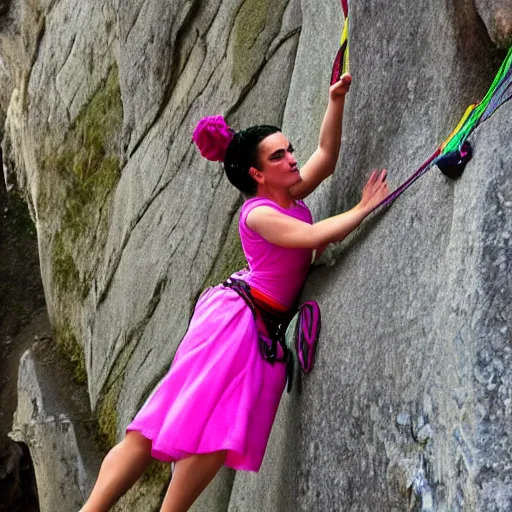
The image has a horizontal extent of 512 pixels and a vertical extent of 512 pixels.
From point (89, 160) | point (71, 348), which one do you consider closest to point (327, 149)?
point (89, 160)

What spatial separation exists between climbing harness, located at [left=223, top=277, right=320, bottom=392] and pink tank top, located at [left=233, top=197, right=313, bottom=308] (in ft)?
0.11

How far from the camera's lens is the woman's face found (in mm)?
2658

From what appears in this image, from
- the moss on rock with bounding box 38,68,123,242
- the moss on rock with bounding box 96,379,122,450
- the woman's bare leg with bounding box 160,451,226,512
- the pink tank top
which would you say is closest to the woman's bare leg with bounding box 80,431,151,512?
the woman's bare leg with bounding box 160,451,226,512

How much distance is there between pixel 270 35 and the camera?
13.0ft

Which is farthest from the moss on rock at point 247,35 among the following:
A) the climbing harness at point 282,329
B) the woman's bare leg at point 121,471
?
the woman's bare leg at point 121,471

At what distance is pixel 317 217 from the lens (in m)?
2.97

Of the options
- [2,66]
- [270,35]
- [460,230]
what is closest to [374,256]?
[460,230]

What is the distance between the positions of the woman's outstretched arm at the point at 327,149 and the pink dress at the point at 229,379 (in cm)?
8

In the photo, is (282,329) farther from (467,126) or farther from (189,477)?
(467,126)

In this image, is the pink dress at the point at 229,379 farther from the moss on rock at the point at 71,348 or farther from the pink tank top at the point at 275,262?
the moss on rock at the point at 71,348

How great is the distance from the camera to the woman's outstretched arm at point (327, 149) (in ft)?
8.67

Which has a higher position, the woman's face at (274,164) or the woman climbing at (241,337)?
the woman's face at (274,164)

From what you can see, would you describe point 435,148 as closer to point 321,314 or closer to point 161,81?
point 321,314

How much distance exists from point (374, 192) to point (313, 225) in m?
0.21
